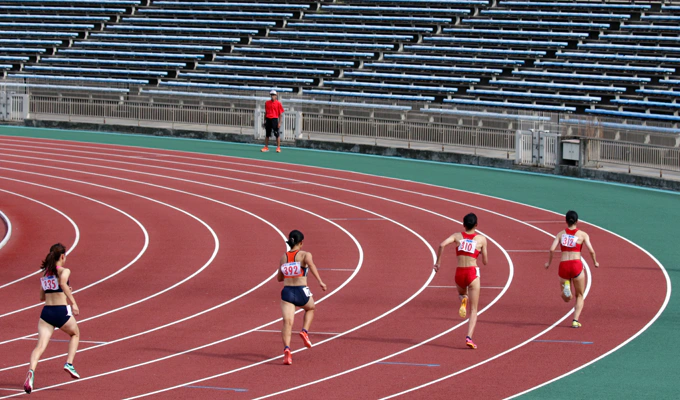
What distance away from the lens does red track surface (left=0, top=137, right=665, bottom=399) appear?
1019 centimetres

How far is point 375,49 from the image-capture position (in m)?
37.8

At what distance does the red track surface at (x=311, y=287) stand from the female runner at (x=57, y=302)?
0.42 m

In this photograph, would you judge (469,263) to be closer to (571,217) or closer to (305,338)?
(571,217)

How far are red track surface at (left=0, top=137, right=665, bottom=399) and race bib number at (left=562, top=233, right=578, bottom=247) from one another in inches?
36.6

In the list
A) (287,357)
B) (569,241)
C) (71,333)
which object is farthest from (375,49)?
(71,333)

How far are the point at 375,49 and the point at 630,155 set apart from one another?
15595 millimetres

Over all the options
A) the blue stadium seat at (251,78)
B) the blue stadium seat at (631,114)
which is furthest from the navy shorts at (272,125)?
the blue stadium seat at (631,114)

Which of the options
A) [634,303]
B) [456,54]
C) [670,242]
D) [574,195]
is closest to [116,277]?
[634,303]

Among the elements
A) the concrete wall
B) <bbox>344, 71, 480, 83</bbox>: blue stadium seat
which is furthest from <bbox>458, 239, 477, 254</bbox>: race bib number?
<bbox>344, 71, 480, 83</bbox>: blue stadium seat

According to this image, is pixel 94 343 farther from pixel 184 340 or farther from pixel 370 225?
pixel 370 225

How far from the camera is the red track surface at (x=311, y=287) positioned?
1019 cm

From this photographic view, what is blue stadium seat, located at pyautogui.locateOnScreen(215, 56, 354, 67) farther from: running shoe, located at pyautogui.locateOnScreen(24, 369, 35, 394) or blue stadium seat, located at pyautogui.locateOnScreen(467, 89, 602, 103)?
running shoe, located at pyautogui.locateOnScreen(24, 369, 35, 394)

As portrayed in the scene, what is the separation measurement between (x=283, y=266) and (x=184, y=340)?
1664 millimetres

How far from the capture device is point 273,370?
10336 millimetres
